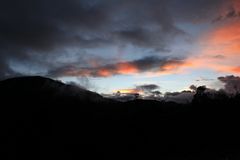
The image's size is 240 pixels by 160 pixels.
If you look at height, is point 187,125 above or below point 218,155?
above

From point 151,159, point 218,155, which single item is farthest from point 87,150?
point 218,155

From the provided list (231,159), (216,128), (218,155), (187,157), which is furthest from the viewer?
(216,128)

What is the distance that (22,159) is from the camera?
18625 cm

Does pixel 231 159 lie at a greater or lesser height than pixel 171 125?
lesser

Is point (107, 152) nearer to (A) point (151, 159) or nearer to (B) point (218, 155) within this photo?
(A) point (151, 159)

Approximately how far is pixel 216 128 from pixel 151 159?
37503mm

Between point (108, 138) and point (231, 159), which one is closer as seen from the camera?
point (231, 159)

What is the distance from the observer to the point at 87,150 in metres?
186

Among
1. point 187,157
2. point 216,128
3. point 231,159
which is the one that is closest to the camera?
point 231,159

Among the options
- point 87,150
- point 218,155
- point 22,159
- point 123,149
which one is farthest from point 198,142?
point 22,159

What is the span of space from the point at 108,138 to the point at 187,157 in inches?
1618

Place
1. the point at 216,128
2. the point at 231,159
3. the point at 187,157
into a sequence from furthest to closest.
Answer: the point at 216,128 → the point at 187,157 → the point at 231,159

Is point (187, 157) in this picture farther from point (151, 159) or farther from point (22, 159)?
point (22, 159)

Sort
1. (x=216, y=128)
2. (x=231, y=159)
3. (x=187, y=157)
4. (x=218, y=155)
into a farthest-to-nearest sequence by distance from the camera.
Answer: (x=216, y=128), (x=187, y=157), (x=218, y=155), (x=231, y=159)
